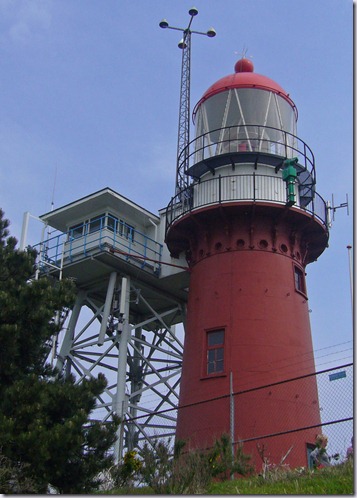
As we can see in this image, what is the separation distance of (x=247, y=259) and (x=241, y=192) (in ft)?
8.38

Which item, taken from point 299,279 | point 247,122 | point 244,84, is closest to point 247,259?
point 299,279

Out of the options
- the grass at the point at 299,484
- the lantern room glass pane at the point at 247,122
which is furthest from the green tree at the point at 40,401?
the lantern room glass pane at the point at 247,122

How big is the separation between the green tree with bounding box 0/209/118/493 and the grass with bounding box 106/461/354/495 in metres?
1.79

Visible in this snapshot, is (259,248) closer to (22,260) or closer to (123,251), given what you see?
(123,251)

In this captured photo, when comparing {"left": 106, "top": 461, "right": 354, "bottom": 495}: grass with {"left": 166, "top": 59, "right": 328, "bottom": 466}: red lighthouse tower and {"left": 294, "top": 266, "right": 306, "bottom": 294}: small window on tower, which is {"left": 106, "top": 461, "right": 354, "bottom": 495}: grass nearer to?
{"left": 166, "top": 59, "right": 328, "bottom": 466}: red lighthouse tower

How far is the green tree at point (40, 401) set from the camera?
56.3 feet

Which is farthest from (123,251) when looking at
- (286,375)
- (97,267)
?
(286,375)

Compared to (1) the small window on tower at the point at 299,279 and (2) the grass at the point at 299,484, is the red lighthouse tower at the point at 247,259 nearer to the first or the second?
(1) the small window on tower at the point at 299,279

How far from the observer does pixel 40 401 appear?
17953mm

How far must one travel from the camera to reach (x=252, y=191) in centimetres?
2855

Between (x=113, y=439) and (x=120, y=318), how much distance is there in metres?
13.7

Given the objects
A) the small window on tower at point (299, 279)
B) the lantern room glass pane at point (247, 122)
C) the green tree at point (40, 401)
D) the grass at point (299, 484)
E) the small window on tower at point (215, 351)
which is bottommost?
the grass at point (299, 484)

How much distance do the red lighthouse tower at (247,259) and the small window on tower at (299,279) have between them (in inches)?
3.2

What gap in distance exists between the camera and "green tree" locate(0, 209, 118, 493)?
56.3 feet
